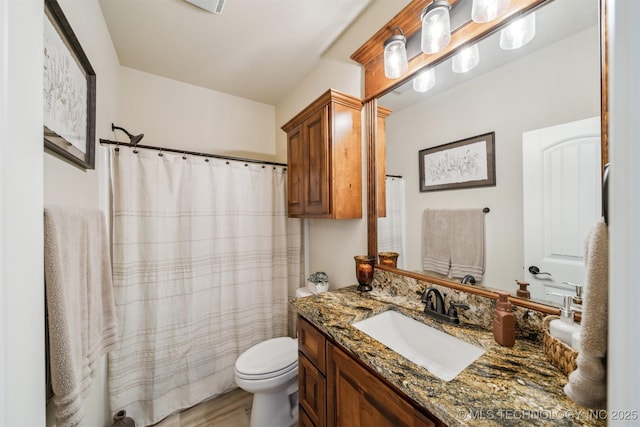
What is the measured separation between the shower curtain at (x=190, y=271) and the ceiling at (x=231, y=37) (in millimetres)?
818

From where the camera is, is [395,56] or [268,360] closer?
[395,56]

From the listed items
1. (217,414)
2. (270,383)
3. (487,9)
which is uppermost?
(487,9)

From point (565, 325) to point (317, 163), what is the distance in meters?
1.31

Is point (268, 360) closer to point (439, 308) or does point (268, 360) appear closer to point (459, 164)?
point (439, 308)

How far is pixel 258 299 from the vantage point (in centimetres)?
205

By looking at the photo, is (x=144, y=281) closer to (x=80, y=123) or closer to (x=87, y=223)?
(x=87, y=223)

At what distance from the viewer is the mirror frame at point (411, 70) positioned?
684 millimetres

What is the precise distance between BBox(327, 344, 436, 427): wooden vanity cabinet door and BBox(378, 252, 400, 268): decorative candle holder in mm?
609

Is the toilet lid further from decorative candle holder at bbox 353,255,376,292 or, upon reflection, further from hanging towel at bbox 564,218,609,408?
hanging towel at bbox 564,218,609,408

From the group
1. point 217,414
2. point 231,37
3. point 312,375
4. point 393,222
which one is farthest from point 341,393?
point 231,37

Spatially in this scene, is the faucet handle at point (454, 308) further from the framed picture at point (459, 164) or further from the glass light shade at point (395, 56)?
the glass light shade at point (395, 56)

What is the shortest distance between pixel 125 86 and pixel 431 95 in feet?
7.80

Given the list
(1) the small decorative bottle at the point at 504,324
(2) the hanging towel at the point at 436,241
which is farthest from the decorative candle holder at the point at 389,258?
(1) the small decorative bottle at the point at 504,324

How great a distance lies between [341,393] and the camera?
0.93 m
